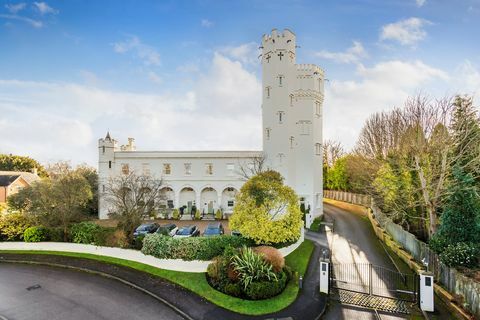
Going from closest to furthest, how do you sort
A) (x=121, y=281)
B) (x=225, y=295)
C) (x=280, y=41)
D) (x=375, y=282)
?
(x=225, y=295), (x=375, y=282), (x=121, y=281), (x=280, y=41)

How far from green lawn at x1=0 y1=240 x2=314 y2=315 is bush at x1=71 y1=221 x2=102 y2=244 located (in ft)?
3.15

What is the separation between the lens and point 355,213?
39250 mm

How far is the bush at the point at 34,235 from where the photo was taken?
2225cm

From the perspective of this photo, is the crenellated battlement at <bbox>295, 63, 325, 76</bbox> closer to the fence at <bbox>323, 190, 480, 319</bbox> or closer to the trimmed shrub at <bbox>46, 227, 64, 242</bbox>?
the fence at <bbox>323, 190, 480, 319</bbox>

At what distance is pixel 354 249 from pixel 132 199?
19718 mm

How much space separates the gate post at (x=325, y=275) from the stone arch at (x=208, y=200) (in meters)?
22.2

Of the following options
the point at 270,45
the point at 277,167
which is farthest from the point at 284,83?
the point at 277,167

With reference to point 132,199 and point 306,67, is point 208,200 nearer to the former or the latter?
point 132,199

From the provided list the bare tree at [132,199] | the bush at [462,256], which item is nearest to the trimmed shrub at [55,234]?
the bare tree at [132,199]

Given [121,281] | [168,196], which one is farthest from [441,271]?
[168,196]

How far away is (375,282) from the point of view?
16.6 meters

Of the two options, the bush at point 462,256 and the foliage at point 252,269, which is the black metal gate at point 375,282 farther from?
the foliage at point 252,269

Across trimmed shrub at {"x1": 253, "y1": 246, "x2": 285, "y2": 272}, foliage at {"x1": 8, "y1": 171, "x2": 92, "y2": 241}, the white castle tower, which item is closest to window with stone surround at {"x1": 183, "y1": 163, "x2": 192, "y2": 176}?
the white castle tower

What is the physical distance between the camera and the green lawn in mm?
13633
